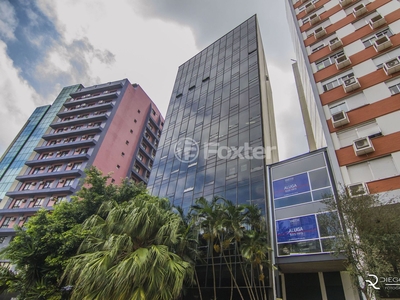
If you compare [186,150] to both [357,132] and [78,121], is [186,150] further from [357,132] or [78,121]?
[78,121]

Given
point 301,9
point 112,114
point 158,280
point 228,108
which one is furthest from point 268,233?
point 112,114

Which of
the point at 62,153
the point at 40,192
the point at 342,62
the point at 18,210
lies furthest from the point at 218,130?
the point at 18,210

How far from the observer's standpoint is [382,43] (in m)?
17.2

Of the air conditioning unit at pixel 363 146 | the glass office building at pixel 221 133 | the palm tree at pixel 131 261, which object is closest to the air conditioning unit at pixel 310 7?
the glass office building at pixel 221 133

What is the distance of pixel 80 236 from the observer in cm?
1400

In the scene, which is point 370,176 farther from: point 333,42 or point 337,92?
point 333,42

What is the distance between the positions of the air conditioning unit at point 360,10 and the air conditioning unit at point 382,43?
482 cm

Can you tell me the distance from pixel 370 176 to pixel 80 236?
18.6 metres

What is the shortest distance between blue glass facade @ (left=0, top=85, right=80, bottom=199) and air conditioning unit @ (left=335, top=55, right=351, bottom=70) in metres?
53.0

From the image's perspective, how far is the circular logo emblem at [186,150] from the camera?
2494 cm

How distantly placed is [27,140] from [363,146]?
5826 cm

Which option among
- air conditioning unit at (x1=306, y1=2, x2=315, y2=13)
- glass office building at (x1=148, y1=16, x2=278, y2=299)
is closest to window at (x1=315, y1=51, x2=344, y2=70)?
glass office building at (x1=148, y1=16, x2=278, y2=299)

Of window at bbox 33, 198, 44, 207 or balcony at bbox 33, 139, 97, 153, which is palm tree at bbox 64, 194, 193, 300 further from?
balcony at bbox 33, 139, 97, 153

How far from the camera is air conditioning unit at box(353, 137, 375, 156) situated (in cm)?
1384
